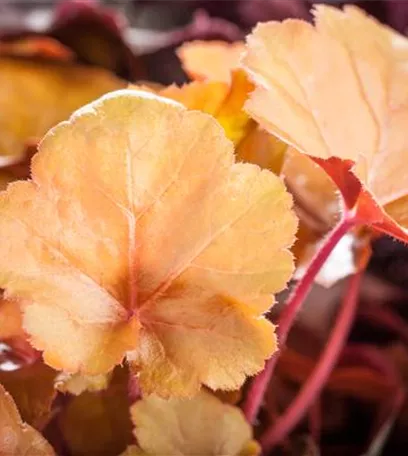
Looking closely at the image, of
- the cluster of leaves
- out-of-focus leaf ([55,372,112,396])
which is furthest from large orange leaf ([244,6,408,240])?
out-of-focus leaf ([55,372,112,396])

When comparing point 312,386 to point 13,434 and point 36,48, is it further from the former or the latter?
point 36,48

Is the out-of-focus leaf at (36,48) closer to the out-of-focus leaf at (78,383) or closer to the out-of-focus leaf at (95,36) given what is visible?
the out-of-focus leaf at (95,36)

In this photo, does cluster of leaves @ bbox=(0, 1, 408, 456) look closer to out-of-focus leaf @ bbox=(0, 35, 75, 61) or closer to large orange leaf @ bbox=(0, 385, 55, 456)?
large orange leaf @ bbox=(0, 385, 55, 456)

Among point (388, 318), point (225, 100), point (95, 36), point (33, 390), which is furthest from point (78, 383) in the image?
point (95, 36)

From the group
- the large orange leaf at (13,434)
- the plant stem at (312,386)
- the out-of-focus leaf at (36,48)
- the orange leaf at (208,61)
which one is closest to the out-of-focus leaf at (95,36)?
the out-of-focus leaf at (36,48)

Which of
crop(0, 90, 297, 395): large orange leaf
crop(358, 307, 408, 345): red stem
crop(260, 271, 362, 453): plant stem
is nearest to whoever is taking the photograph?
A: crop(0, 90, 297, 395): large orange leaf

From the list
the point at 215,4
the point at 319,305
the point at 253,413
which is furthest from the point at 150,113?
the point at 215,4
